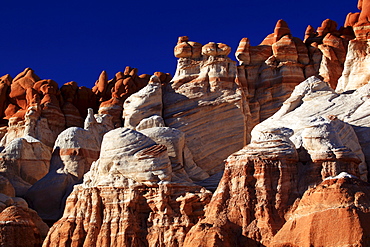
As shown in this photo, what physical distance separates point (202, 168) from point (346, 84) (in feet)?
26.0

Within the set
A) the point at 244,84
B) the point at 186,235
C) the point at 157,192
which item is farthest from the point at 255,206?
the point at 244,84

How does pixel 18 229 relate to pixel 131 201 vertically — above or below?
below

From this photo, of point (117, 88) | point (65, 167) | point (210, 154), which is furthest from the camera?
point (117, 88)

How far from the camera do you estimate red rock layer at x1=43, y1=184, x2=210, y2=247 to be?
34375 mm

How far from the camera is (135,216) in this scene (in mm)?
35062

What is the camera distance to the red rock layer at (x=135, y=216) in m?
34.4

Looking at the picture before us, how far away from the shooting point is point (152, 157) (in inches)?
1410

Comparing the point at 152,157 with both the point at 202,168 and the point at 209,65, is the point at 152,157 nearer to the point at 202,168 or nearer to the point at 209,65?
the point at 202,168

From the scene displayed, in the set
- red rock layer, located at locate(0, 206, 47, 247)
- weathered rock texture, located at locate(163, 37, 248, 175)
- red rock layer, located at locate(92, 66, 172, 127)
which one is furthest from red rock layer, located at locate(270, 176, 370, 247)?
red rock layer, located at locate(92, 66, 172, 127)

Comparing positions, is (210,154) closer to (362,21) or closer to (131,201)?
(131,201)

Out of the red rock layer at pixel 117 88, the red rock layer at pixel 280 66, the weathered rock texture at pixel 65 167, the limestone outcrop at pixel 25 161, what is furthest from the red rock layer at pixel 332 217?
the limestone outcrop at pixel 25 161

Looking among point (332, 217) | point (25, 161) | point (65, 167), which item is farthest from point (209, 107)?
point (332, 217)

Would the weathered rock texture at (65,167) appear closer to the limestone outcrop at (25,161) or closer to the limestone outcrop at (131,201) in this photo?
the limestone outcrop at (25,161)

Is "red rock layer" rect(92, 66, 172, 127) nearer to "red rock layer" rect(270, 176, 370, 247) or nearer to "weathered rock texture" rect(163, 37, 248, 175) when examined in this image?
"weathered rock texture" rect(163, 37, 248, 175)
